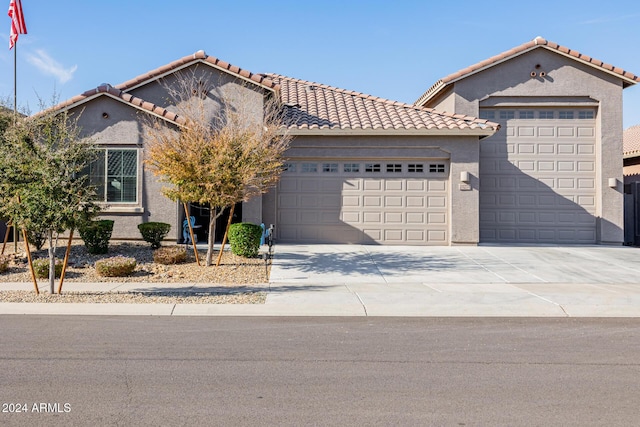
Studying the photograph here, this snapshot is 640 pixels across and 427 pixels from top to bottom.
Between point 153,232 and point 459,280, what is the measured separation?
880cm

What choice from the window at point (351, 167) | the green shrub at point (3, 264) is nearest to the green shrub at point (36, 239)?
the green shrub at point (3, 264)

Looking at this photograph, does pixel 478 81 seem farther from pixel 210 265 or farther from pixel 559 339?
pixel 559 339

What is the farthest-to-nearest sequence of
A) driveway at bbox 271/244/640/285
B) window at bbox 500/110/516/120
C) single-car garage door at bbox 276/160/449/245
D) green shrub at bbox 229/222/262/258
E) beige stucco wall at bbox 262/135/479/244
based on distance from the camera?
1. window at bbox 500/110/516/120
2. single-car garage door at bbox 276/160/449/245
3. beige stucco wall at bbox 262/135/479/244
4. green shrub at bbox 229/222/262/258
5. driveway at bbox 271/244/640/285

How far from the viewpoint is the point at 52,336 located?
6633mm

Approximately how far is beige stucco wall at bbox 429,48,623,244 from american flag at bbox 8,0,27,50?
16069 mm

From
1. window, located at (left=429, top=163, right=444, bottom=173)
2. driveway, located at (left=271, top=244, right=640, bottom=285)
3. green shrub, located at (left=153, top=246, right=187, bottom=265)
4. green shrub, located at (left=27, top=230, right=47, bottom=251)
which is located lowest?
driveway, located at (left=271, top=244, right=640, bottom=285)

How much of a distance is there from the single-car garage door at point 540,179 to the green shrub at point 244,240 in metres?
9.05

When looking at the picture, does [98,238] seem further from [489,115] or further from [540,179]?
[540,179]

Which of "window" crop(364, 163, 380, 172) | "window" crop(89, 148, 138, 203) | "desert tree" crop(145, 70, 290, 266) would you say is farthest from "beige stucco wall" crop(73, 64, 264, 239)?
"window" crop(364, 163, 380, 172)

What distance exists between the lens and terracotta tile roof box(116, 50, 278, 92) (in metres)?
16.3

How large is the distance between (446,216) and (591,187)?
612cm

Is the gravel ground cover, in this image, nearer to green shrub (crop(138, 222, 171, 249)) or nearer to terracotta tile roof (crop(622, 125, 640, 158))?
green shrub (crop(138, 222, 171, 249))

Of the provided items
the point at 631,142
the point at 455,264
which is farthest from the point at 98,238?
the point at 631,142

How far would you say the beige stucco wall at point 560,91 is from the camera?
1758 cm
